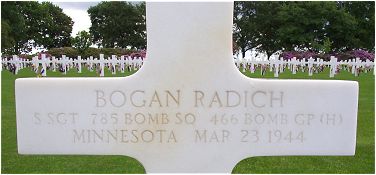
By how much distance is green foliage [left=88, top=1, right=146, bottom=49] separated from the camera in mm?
46188

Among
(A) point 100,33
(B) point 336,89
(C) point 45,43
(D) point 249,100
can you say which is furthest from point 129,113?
(A) point 100,33

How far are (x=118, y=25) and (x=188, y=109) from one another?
148 feet

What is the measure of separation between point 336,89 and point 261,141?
1.35ft

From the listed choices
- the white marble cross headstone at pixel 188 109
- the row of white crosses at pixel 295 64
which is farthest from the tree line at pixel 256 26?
the white marble cross headstone at pixel 188 109

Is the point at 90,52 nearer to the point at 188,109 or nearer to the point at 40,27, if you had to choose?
the point at 40,27

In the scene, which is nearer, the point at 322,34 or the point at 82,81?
the point at 82,81

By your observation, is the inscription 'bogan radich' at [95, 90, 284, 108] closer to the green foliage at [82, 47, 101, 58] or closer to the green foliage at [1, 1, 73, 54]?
the green foliage at [82, 47, 101, 58]

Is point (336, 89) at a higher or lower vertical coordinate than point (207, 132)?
higher

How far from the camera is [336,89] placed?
2070 millimetres

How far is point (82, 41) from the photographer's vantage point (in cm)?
3075

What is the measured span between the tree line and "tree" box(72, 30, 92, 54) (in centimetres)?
10

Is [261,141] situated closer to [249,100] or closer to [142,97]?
[249,100]

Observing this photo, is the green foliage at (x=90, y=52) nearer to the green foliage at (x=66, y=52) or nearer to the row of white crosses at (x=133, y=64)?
the green foliage at (x=66, y=52)

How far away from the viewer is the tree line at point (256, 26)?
37.6 metres
